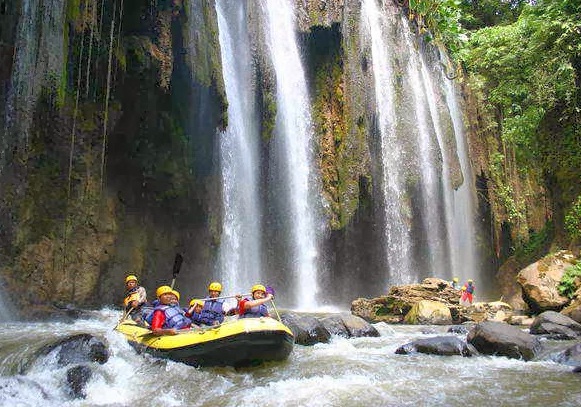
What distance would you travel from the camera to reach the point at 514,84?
2253 cm

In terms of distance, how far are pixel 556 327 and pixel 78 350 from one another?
960 centimetres

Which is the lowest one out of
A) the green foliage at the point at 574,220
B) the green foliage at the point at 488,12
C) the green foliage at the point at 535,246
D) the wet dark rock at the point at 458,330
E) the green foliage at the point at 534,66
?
the wet dark rock at the point at 458,330

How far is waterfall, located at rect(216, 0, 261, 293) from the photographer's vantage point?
18875 mm

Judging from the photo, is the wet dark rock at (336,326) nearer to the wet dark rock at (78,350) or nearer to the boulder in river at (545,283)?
the wet dark rock at (78,350)

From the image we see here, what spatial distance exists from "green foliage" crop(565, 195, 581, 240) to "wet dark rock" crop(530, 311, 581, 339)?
19.9 feet

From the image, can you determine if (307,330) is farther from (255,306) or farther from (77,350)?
(77,350)

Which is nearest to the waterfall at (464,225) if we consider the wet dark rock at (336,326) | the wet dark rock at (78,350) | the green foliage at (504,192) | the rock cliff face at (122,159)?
the green foliage at (504,192)

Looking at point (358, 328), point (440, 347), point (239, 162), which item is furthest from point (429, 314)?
point (239, 162)

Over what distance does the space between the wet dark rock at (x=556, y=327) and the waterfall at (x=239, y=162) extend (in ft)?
30.4

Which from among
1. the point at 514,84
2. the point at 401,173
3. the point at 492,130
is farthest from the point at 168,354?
the point at 492,130

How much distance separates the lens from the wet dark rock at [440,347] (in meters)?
9.72

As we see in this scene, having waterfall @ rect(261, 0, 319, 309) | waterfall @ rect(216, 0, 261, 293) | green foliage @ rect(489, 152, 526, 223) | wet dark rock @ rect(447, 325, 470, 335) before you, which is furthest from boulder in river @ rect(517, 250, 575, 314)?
green foliage @ rect(489, 152, 526, 223)

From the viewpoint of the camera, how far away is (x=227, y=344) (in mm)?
8070

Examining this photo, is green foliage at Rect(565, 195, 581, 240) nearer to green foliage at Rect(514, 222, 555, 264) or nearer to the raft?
green foliage at Rect(514, 222, 555, 264)
